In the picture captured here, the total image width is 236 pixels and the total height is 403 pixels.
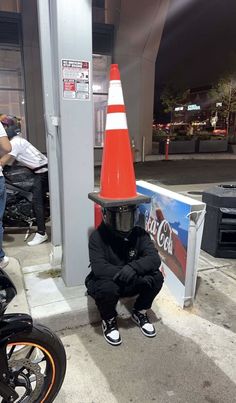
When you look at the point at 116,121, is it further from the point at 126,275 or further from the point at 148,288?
the point at 148,288

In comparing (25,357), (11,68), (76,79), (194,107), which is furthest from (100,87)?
(194,107)

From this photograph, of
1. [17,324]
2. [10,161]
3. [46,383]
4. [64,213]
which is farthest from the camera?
[10,161]

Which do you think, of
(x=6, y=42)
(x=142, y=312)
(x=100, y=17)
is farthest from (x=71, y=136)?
(x=100, y=17)

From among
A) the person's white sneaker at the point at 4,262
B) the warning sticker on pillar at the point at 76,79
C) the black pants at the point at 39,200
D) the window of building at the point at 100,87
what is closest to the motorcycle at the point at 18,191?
the black pants at the point at 39,200

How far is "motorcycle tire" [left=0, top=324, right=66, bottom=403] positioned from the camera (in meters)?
1.77

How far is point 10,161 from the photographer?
14.6ft

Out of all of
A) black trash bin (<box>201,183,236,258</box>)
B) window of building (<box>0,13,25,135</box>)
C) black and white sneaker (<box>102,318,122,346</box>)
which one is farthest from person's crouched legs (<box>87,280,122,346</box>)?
window of building (<box>0,13,25,135</box>)

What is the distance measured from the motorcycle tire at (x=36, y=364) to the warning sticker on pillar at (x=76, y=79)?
5.98ft

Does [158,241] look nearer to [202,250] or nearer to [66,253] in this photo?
[66,253]

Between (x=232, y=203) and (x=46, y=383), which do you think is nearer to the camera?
(x=46, y=383)

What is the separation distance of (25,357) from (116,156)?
148 centimetres

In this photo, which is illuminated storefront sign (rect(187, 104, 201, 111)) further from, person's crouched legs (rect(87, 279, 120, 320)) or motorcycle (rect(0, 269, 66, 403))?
motorcycle (rect(0, 269, 66, 403))

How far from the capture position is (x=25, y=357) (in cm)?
186

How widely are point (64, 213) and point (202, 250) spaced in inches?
88.0
